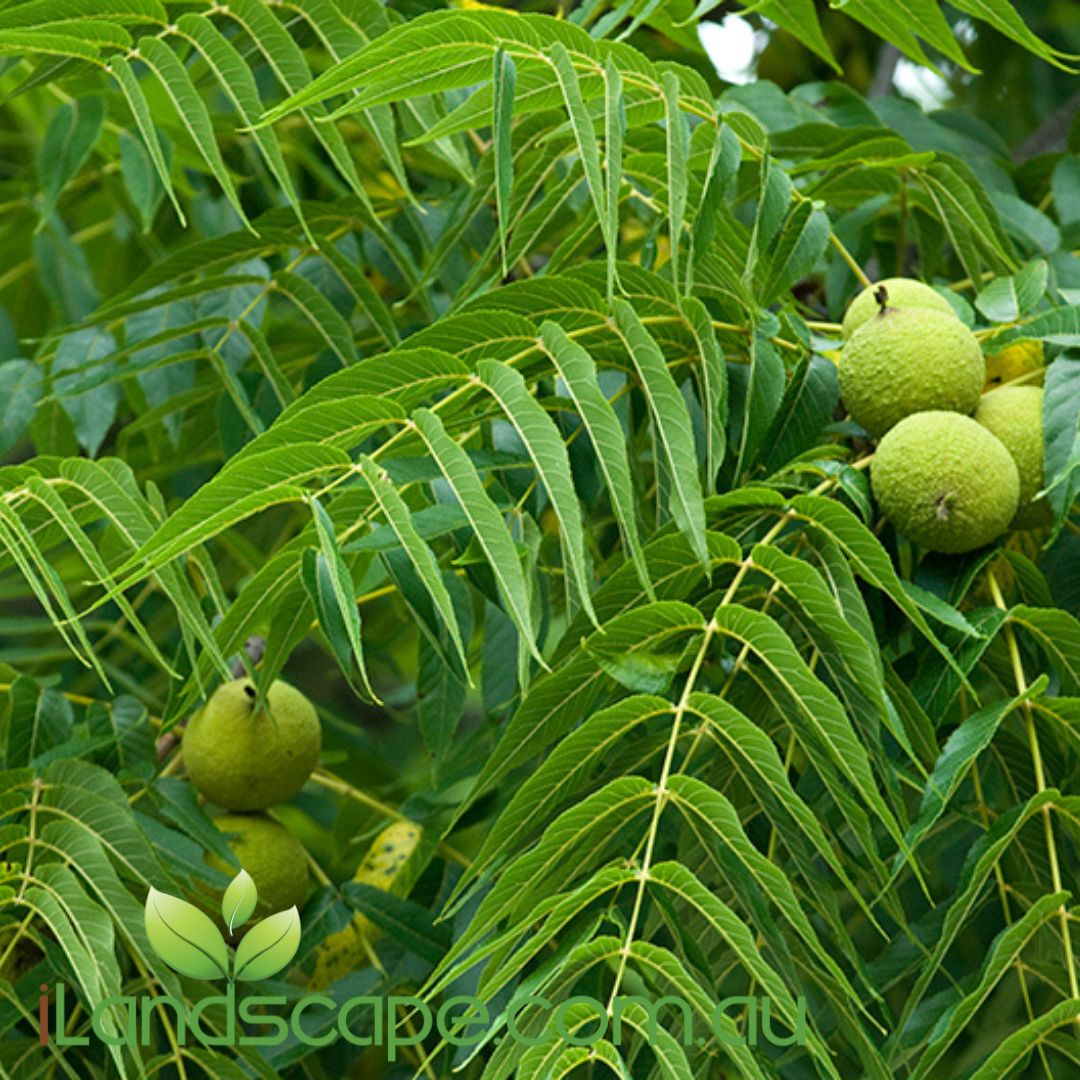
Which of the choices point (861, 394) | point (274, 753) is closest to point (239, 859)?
point (274, 753)

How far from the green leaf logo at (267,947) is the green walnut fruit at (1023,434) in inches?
26.7

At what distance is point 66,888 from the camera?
1.22 m

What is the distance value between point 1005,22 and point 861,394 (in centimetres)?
32

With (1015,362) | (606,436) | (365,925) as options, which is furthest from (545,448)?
(365,925)

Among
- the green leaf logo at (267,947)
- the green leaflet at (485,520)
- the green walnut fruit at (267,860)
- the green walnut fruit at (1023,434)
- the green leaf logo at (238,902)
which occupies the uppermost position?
the green leaflet at (485,520)

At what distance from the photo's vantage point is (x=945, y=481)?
1.27 meters

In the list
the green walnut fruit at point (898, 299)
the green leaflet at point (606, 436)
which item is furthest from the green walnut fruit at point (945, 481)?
Answer: the green leaflet at point (606, 436)

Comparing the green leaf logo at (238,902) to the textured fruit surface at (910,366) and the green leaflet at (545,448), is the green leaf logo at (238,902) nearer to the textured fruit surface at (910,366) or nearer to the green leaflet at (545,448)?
the green leaflet at (545,448)

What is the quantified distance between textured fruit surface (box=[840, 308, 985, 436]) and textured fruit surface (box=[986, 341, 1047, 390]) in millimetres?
→ 109

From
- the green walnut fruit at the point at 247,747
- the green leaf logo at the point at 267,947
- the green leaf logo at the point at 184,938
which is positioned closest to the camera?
the green leaf logo at the point at 184,938

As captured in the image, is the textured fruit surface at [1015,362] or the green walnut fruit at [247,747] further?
the green walnut fruit at [247,747]

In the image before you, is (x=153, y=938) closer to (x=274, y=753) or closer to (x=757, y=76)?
(x=274, y=753)

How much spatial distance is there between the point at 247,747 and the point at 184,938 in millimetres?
308

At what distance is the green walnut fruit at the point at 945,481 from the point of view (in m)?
1.28
